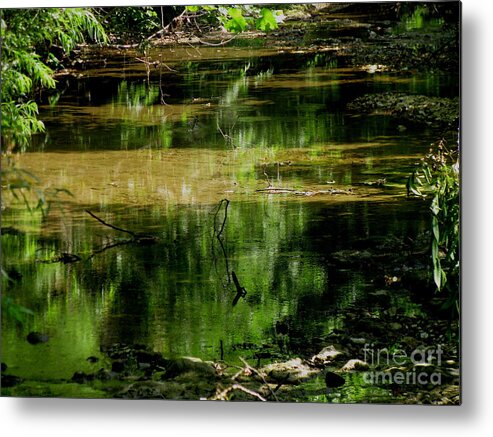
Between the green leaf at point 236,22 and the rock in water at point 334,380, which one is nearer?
the rock in water at point 334,380

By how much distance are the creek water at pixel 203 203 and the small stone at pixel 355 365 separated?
0.14 metres

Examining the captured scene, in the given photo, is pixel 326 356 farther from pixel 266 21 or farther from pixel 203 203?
pixel 266 21

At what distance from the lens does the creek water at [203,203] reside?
13.0 ft

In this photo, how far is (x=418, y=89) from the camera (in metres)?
3.93

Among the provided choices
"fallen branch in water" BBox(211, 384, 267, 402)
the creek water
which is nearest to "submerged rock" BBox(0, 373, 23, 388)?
the creek water

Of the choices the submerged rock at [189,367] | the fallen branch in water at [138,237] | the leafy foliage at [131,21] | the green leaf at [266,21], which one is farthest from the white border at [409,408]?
the fallen branch in water at [138,237]

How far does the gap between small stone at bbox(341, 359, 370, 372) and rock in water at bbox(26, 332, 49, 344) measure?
1240 mm

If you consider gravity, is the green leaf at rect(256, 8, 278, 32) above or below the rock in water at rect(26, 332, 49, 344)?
above

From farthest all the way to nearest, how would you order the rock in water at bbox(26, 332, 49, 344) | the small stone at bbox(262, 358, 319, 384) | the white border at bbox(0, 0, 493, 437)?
the rock in water at bbox(26, 332, 49, 344), the small stone at bbox(262, 358, 319, 384), the white border at bbox(0, 0, 493, 437)

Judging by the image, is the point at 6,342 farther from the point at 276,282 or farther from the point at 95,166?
the point at 276,282

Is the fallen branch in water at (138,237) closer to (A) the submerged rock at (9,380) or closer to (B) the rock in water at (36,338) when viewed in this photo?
(B) the rock in water at (36,338)

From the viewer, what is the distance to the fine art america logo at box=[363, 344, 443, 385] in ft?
12.7

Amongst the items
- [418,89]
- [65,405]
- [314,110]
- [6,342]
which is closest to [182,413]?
[65,405]

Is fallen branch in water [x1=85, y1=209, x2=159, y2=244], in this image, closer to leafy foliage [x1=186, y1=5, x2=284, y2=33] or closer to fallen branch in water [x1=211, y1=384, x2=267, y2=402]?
fallen branch in water [x1=211, y1=384, x2=267, y2=402]
